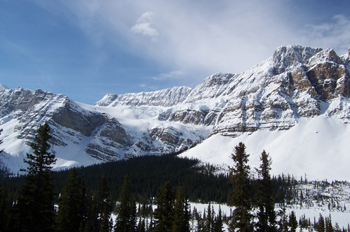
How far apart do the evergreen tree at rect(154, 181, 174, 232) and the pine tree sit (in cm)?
1831

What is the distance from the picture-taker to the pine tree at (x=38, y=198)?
24.9 m

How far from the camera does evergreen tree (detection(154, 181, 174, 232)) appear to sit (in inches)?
1622

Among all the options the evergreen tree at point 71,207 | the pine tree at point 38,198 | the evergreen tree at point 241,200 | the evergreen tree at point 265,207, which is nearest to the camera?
the pine tree at point 38,198

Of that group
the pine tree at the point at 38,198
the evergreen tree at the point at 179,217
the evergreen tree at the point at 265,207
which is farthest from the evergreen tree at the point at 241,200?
the pine tree at the point at 38,198

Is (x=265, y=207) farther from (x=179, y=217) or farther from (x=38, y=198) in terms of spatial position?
(x=38, y=198)

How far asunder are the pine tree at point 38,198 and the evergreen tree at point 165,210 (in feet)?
60.1

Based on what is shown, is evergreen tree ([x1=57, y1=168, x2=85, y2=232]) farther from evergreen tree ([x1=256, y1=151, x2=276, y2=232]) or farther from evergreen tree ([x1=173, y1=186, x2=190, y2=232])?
evergreen tree ([x1=256, y1=151, x2=276, y2=232])

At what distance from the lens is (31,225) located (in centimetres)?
2473

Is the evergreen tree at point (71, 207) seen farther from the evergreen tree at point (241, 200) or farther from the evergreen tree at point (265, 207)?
the evergreen tree at point (265, 207)

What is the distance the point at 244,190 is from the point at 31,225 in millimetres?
19518

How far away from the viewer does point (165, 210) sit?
41906 mm

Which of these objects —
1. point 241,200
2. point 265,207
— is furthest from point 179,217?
point 241,200

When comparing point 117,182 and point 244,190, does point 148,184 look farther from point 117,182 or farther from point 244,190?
point 244,190

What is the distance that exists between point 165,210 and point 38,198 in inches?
810
